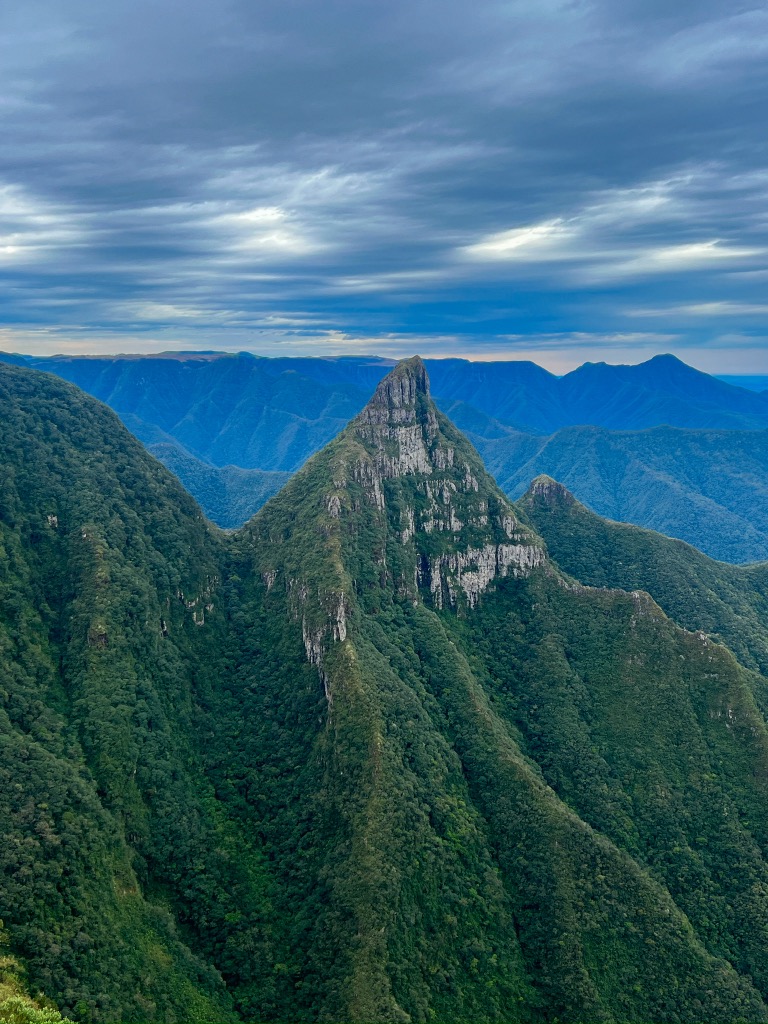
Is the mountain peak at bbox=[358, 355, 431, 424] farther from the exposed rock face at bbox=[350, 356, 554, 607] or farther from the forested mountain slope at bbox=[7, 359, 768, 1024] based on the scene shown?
the forested mountain slope at bbox=[7, 359, 768, 1024]

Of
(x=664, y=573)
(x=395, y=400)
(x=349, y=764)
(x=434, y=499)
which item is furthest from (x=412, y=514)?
(x=664, y=573)

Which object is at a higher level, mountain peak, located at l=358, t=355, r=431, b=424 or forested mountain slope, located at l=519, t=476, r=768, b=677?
mountain peak, located at l=358, t=355, r=431, b=424

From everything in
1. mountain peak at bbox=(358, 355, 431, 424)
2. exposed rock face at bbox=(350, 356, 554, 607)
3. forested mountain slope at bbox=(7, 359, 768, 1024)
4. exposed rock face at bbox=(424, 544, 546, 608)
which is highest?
mountain peak at bbox=(358, 355, 431, 424)

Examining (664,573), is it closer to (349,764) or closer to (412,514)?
(412,514)

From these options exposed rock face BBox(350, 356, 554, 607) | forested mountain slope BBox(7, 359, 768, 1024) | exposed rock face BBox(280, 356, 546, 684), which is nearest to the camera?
forested mountain slope BBox(7, 359, 768, 1024)

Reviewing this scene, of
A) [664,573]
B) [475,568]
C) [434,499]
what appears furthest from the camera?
[664,573]

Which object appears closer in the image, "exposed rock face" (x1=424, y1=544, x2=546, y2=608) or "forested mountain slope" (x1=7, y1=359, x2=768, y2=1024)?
"forested mountain slope" (x1=7, y1=359, x2=768, y2=1024)

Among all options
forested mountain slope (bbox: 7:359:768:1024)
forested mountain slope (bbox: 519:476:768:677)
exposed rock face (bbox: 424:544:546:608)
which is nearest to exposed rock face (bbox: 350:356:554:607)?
exposed rock face (bbox: 424:544:546:608)

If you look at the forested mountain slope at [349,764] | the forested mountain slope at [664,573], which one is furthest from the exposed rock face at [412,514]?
the forested mountain slope at [664,573]

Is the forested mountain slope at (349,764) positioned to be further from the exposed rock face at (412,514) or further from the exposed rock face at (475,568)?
the exposed rock face at (412,514)
